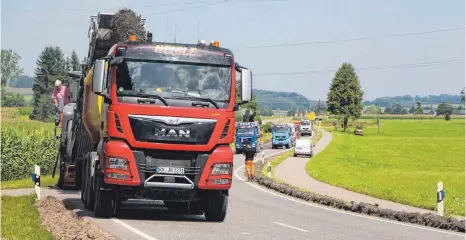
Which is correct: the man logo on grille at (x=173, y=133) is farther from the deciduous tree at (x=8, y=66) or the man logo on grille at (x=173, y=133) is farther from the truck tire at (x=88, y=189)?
the deciduous tree at (x=8, y=66)

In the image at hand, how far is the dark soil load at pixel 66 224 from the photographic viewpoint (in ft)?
38.3

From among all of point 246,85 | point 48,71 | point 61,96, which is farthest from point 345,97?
point 246,85

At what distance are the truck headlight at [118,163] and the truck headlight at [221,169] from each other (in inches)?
69.5

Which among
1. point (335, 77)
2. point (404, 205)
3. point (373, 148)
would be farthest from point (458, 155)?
point (335, 77)

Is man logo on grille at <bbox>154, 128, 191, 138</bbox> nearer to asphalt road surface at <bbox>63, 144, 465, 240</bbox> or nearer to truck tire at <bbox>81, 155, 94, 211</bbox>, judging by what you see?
asphalt road surface at <bbox>63, 144, 465, 240</bbox>

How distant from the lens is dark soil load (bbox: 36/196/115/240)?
38.3 ft

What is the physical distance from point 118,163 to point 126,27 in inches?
259

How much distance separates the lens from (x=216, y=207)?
1599 centimetres

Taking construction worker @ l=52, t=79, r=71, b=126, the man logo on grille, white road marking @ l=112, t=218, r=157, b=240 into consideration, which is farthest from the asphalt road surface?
construction worker @ l=52, t=79, r=71, b=126

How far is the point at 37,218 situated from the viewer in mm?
15945

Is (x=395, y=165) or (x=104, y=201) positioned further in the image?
(x=395, y=165)

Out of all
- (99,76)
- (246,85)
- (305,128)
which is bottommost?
(305,128)

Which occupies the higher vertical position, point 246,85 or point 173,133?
point 246,85

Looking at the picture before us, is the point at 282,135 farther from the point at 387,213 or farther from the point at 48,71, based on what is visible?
the point at 48,71
